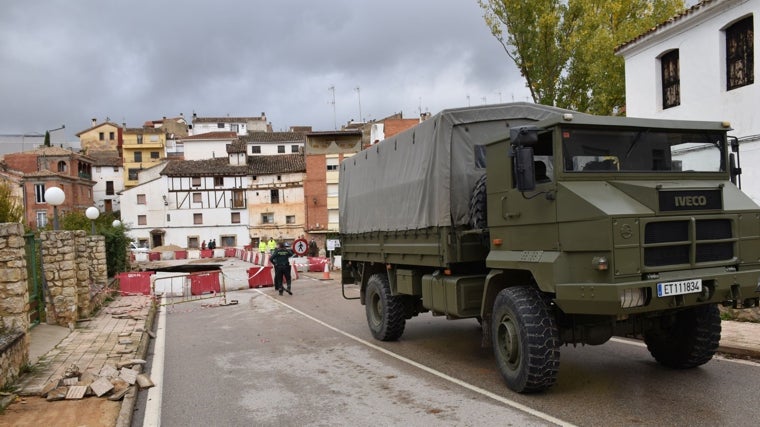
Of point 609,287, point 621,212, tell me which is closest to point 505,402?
point 609,287

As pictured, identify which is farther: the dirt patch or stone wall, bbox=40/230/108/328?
stone wall, bbox=40/230/108/328

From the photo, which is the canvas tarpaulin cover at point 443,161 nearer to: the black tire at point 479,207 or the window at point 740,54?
the black tire at point 479,207

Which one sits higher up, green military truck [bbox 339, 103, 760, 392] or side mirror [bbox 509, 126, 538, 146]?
side mirror [bbox 509, 126, 538, 146]

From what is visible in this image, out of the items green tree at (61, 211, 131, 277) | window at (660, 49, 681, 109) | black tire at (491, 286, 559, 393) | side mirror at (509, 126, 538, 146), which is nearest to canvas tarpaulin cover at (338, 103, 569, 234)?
side mirror at (509, 126, 538, 146)

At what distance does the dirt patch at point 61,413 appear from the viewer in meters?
5.81

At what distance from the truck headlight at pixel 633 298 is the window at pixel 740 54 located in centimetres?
1063

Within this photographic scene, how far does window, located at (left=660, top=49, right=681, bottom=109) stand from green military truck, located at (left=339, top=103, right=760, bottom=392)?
33.0 ft

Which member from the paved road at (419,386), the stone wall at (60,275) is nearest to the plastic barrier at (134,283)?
the stone wall at (60,275)

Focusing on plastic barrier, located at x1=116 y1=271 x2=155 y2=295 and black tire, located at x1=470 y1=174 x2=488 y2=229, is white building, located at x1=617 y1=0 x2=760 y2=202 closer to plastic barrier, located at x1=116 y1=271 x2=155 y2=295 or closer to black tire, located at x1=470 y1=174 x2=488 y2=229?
black tire, located at x1=470 y1=174 x2=488 y2=229

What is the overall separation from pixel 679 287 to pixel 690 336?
1.66 metres

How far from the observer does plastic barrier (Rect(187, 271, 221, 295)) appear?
20453 mm

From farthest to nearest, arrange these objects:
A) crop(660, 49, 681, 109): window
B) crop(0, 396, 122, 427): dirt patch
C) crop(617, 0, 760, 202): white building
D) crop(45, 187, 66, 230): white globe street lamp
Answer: crop(660, 49, 681, 109): window, crop(617, 0, 760, 202): white building, crop(45, 187, 66, 230): white globe street lamp, crop(0, 396, 122, 427): dirt patch

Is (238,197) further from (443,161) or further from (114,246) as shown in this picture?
(443,161)

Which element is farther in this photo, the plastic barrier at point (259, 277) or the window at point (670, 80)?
the plastic barrier at point (259, 277)
